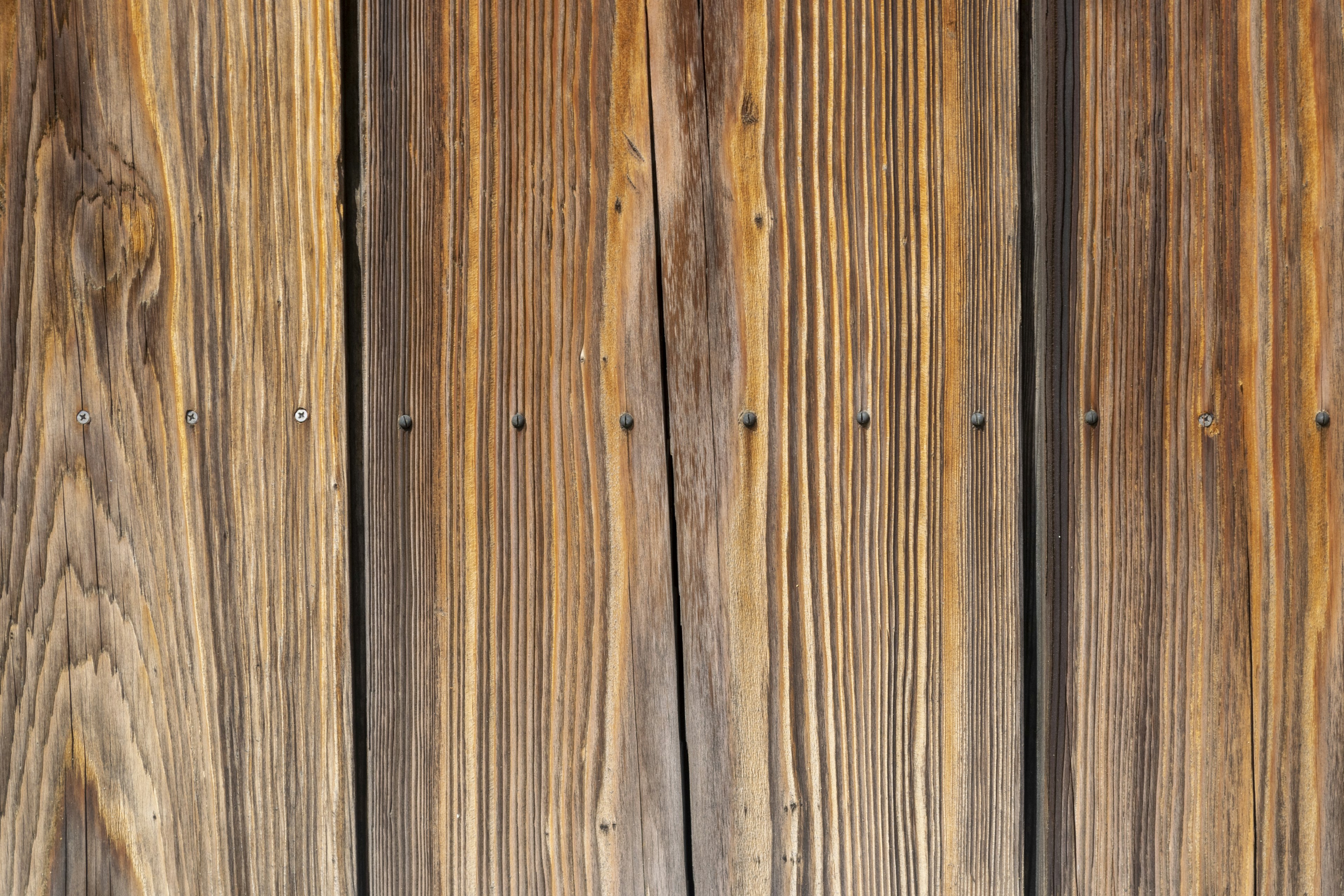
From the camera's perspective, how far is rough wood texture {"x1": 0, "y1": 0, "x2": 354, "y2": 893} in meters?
0.79

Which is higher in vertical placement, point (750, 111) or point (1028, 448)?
point (750, 111)

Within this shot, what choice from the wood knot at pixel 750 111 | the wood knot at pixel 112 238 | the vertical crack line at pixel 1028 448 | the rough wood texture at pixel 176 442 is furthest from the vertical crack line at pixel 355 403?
the vertical crack line at pixel 1028 448

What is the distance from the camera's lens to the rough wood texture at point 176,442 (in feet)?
2.58

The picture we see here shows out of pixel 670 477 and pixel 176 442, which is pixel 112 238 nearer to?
pixel 176 442

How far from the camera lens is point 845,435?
Answer: 29.5 inches

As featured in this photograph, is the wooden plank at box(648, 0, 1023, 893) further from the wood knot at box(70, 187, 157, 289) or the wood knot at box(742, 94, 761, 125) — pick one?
the wood knot at box(70, 187, 157, 289)

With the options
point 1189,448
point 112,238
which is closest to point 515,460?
point 112,238

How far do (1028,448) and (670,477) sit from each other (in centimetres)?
31

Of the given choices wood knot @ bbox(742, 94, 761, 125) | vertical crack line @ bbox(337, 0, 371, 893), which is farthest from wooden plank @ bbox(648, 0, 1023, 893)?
vertical crack line @ bbox(337, 0, 371, 893)

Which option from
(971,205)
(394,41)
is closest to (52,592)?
(394,41)

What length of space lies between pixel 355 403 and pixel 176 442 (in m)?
0.17

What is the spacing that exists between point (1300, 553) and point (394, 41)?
0.90 metres

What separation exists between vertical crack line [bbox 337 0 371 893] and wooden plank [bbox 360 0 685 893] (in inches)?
0.5

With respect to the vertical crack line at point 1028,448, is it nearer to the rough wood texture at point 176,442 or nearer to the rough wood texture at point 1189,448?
the rough wood texture at point 1189,448
